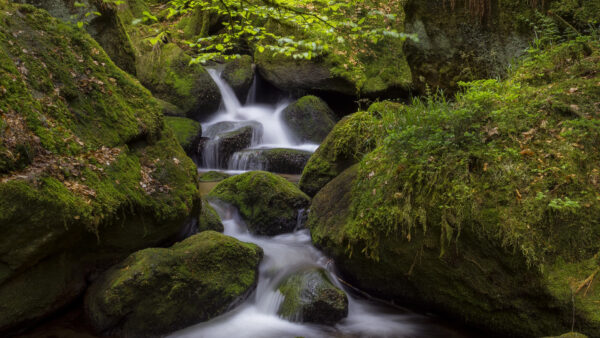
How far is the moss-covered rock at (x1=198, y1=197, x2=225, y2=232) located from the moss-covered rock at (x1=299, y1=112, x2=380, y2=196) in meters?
1.70

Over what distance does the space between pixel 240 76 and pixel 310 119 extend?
3285 mm

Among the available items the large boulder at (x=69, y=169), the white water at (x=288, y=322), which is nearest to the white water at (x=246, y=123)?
the large boulder at (x=69, y=169)

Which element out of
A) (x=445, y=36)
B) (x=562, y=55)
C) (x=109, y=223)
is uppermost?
(x=445, y=36)

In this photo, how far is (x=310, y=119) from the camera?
1140cm

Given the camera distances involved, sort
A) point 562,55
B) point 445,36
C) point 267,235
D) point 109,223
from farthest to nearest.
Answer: point 445,36 < point 267,235 < point 562,55 < point 109,223

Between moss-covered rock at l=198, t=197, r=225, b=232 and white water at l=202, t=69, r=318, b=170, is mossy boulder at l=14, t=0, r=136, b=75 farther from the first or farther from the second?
moss-covered rock at l=198, t=197, r=225, b=232

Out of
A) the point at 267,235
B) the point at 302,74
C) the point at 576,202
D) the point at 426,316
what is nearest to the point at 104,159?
the point at 267,235

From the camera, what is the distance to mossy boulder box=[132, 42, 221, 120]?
449 inches

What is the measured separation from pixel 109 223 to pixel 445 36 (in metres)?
6.00

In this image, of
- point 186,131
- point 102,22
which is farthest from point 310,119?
point 102,22

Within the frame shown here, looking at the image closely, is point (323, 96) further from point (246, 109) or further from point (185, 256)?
point (185, 256)

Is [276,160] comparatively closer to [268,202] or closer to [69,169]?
[268,202]

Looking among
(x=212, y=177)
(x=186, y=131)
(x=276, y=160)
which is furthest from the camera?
(x=186, y=131)

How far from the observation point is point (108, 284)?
362cm
